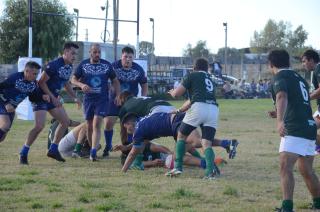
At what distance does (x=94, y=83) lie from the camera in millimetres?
11805

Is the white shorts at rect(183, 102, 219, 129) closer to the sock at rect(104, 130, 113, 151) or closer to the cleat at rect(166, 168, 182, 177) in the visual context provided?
the cleat at rect(166, 168, 182, 177)

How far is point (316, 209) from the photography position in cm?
729

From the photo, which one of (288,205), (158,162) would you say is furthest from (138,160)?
(288,205)

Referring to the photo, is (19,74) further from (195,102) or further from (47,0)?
(47,0)

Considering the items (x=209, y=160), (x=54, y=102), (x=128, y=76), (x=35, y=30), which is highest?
(x=35, y=30)

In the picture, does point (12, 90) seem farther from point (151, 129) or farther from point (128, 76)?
point (151, 129)

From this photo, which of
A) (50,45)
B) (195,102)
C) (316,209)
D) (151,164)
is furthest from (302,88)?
(50,45)

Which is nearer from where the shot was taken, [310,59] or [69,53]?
[310,59]

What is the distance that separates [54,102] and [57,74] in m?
0.55

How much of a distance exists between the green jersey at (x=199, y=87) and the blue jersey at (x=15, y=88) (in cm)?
294

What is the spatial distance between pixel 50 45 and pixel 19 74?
3668cm

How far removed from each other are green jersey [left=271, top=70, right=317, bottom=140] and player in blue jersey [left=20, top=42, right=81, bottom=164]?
17.3 feet

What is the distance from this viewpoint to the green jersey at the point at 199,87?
30.7 ft

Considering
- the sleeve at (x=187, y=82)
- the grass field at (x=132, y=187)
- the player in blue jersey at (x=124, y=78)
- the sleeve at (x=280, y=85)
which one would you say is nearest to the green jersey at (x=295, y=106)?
the sleeve at (x=280, y=85)
